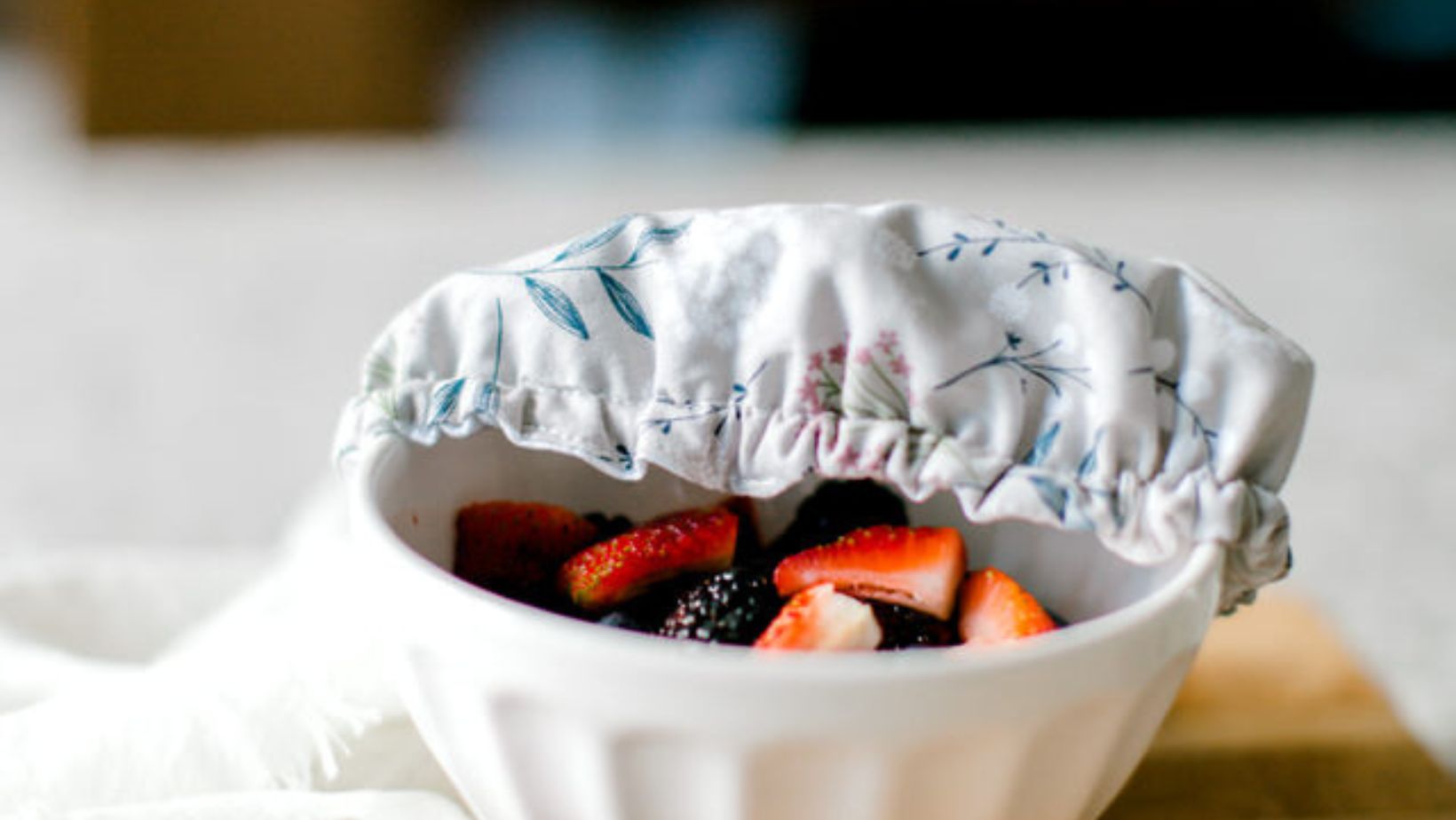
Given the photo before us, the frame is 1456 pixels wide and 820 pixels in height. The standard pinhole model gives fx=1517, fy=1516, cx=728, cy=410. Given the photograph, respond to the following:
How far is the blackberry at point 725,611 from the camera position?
1.43ft

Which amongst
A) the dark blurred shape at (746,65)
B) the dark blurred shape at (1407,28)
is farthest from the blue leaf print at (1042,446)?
the dark blurred shape at (1407,28)

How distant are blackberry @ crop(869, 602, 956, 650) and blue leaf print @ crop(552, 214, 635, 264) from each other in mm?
141

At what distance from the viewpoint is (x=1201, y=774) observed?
0.59m

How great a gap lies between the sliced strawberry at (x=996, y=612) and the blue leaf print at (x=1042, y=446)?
47 millimetres

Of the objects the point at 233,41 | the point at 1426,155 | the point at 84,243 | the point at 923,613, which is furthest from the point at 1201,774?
the point at 233,41

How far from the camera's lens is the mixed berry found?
44 cm

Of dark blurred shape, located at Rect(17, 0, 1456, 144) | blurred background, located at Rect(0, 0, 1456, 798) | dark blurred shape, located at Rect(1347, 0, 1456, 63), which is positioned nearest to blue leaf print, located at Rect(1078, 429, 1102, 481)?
blurred background, located at Rect(0, 0, 1456, 798)

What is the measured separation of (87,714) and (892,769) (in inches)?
12.4

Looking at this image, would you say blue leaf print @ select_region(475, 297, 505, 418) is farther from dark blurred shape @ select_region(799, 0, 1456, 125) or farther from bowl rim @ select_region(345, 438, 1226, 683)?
dark blurred shape @ select_region(799, 0, 1456, 125)

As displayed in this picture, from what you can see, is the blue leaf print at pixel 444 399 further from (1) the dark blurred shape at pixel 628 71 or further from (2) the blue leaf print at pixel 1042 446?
(1) the dark blurred shape at pixel 628 71

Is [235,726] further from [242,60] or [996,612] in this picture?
[242,60]

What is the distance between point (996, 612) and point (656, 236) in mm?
158

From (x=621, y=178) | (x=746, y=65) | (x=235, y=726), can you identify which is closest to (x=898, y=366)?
(x=235, y=726)

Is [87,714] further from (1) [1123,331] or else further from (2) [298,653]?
(1) [1123,331]
